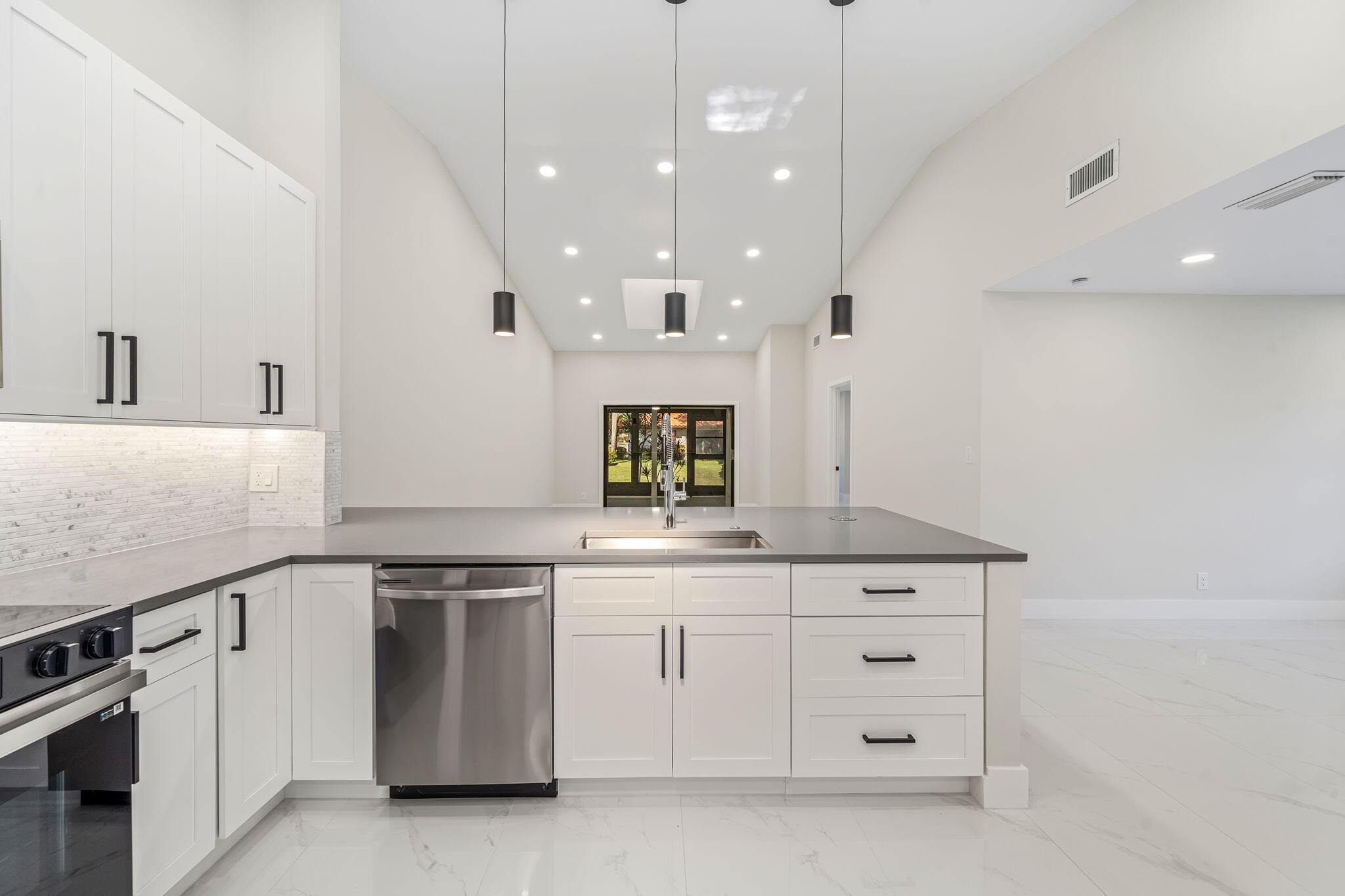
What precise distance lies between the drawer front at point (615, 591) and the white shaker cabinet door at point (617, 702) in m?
0.03

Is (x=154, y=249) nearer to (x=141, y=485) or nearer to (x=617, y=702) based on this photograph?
(x=141, y=485)

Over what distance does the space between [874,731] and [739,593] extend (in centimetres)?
67

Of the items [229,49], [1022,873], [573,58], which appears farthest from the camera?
[573,58]

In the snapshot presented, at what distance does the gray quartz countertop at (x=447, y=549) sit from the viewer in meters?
1.46

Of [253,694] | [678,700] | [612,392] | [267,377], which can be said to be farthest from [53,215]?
[612,392]

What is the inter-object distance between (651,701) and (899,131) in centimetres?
431

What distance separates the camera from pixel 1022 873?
5.57ft

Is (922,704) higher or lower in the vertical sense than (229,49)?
lower

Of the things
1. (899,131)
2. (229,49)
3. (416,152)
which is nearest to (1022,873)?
(229,49)

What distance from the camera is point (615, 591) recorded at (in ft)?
6.42

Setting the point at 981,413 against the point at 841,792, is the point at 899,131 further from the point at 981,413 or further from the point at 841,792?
the point at 841,792

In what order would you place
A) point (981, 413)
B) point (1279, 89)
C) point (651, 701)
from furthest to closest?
point (981, 413)
point (1279, 89)
point (651, 701)

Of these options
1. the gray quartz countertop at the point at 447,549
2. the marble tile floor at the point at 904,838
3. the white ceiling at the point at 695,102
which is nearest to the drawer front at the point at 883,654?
the gray quartz countertop at the point at 447,549

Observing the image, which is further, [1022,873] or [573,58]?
[573,58]
